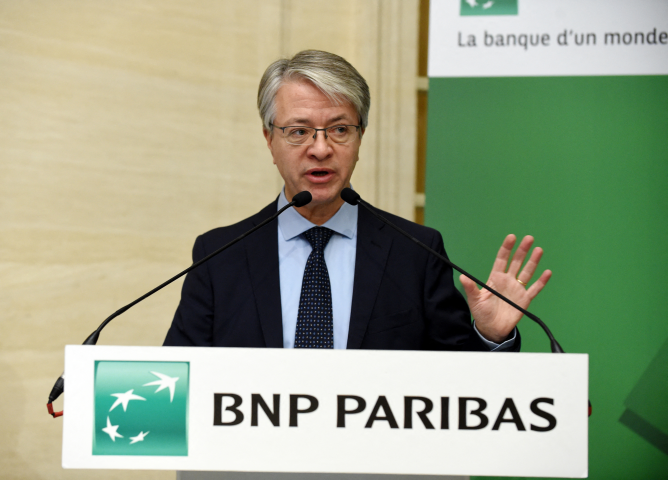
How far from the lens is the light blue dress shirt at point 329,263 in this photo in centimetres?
155

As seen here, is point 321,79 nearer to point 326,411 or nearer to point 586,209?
point 326,411

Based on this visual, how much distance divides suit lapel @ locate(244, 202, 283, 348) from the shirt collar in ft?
0.09

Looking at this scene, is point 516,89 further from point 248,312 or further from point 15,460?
point 15,460

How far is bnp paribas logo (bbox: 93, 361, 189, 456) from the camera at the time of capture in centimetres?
107

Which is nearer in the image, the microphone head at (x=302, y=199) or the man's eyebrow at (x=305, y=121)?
the microphone head at (x=302, y=199)

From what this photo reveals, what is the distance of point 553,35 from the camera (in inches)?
103

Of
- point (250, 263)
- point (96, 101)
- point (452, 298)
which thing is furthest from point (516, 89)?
point (96, 101)

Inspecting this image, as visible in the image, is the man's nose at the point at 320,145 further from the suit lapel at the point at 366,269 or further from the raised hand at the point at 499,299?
the raised hand at the point at 499,299

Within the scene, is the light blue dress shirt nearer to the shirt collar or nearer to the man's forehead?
the shirt collar

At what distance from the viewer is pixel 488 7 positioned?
2.64 meters

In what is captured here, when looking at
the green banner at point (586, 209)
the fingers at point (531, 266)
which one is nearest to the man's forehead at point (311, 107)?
the fingers at point (531, 266)

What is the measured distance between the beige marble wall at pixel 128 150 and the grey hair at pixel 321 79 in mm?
1160

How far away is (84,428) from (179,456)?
0.55ft

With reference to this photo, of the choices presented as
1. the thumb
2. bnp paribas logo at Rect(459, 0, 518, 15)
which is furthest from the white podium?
bnp paribas logo at Rect(459, 0, 518, 15)
